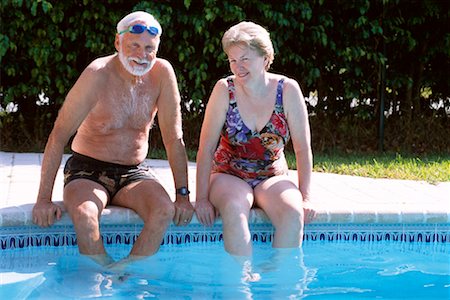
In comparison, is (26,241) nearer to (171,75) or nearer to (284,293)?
(171,75)

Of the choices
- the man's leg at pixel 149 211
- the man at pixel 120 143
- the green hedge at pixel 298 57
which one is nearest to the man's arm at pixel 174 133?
the man at pixel 120 143

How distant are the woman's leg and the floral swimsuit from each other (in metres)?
0.17

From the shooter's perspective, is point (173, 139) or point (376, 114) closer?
point (173, 139)

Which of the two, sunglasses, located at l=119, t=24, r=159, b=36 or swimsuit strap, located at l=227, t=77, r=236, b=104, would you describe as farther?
swimsuit strap, located at l=227, t=77, r=236, b=104

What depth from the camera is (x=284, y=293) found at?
3.92m

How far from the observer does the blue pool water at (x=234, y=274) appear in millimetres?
3904

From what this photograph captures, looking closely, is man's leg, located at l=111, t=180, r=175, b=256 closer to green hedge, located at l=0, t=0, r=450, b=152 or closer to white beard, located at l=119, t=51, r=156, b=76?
white beard, located at l=119, t=51, r=156, b=76

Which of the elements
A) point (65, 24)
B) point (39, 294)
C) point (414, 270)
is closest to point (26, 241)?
point (39, 294)

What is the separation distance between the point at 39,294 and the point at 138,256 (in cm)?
56

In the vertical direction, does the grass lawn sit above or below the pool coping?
above

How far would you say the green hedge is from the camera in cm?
762

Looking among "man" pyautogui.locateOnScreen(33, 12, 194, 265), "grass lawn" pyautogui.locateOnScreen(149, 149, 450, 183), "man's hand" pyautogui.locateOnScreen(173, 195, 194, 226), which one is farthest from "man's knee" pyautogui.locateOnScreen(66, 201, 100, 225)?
"grass lawn" pyautogui.locateOnScreen(149, 149, 450, 183)

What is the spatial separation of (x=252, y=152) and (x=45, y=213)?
1.23 meters

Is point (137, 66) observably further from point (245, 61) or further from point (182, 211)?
point (182, 211)
